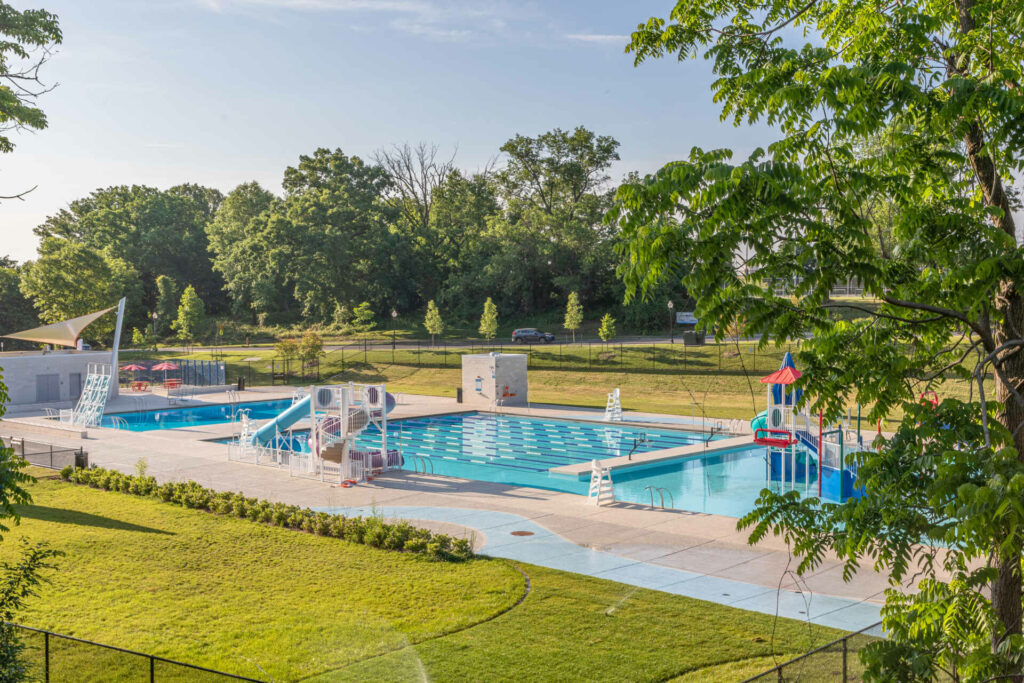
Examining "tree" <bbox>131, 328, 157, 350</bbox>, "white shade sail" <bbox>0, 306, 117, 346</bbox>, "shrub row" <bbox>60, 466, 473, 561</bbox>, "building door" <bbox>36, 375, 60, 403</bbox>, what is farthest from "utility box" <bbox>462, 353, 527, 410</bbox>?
"tree" <bbox>131, 328, 157, 350</bbox>

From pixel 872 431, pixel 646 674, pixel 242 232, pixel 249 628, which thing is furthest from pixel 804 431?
pixel 242 232

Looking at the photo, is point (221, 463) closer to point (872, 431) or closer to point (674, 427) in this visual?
point (674, 427)

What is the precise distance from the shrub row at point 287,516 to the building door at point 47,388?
21.9 metres

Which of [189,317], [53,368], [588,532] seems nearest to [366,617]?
[588,532]

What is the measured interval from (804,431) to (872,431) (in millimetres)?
6709

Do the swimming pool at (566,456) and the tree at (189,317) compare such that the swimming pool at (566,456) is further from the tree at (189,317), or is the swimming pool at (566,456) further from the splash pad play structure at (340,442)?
the tree at (189,317)

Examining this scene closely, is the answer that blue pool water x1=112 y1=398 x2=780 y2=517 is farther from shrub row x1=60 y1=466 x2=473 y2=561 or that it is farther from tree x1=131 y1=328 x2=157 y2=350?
tree x1=131 y1=328 x2=157 y2=350

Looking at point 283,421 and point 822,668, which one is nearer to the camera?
point 822,668

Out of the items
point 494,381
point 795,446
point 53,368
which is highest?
point 53,368

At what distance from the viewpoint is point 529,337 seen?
232ft

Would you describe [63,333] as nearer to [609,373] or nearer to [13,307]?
[609,373]

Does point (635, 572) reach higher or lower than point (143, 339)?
lower

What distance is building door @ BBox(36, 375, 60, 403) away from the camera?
140 feet

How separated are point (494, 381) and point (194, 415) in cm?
1482
